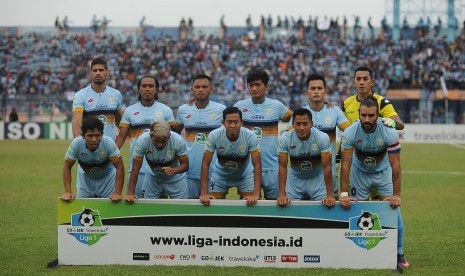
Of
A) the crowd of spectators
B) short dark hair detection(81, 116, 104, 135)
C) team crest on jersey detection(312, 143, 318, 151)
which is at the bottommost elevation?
team crest on jersey detection(312, 143, 318, 151)

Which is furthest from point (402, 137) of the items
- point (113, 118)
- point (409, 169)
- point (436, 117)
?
point (113, 118)

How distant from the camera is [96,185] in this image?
9.83 m

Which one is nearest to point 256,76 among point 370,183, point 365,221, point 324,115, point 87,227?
point 324,115

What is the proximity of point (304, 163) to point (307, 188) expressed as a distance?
1.19ft

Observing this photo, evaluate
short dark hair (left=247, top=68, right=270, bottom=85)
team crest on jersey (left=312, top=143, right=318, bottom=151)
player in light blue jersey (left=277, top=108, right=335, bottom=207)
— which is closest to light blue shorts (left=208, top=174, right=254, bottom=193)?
player in light blue jersey (left=277, top=108, right=335, bottom=207)

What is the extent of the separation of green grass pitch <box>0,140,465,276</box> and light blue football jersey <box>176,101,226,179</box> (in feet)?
6.87

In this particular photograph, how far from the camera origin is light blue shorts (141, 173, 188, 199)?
988 centimetres

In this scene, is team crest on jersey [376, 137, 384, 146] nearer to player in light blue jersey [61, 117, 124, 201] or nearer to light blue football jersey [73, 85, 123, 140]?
player in light blue jersey [61, 117, 124, 201]

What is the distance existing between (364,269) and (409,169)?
15.8 meters

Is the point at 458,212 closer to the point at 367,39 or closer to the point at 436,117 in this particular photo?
the point at 436,117

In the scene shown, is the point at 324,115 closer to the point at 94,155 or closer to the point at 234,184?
the point at 234,184

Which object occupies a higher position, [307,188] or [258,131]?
[258,131]

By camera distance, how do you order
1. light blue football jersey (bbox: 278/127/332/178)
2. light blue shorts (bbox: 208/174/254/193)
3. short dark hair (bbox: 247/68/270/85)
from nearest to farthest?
light blue football jersey (bbox: 278/127/332/178), light blue shorts (bbox: 208/174/254/193), short dark hair (bbox: 247/68/270/85)

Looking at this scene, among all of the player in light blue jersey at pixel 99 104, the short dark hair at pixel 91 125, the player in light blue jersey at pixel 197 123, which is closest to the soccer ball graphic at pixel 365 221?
the player in light blue jersey at pixel 197 123
